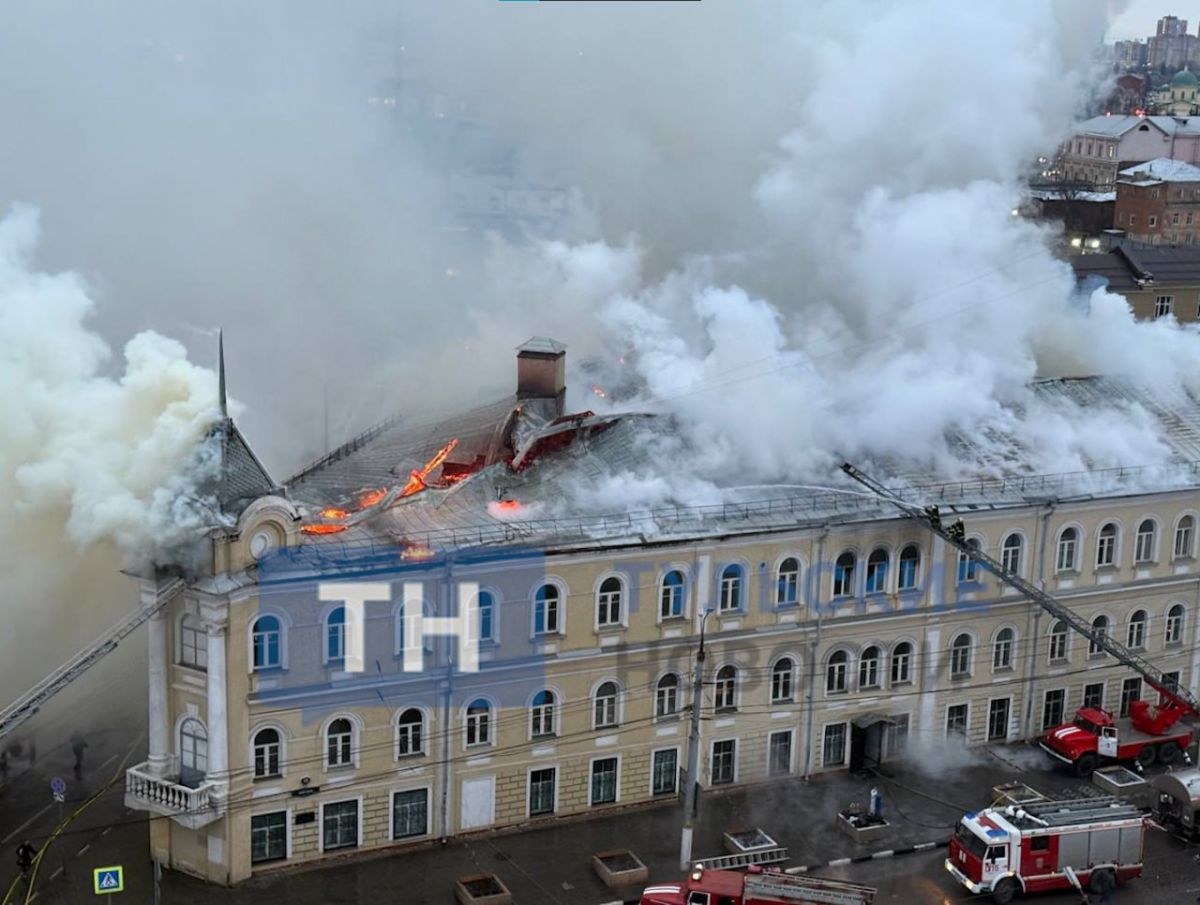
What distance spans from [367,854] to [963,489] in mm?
14611

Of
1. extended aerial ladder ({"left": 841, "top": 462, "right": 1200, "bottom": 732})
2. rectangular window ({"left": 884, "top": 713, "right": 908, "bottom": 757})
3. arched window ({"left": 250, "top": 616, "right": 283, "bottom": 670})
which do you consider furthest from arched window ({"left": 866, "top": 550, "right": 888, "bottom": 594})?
arched window ({"left": 250, "top": 616, "right": 283, "bottom": 670})

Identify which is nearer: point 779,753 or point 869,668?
point 779,753

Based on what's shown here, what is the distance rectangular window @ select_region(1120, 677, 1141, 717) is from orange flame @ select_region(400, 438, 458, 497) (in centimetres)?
1619

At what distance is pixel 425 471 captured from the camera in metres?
36.0

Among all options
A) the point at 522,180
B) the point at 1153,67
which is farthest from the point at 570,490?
the point at 1153,67

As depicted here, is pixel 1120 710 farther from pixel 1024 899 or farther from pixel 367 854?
pixel 367 854

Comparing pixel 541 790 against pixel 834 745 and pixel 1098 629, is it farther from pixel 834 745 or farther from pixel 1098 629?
pixel 1098 629

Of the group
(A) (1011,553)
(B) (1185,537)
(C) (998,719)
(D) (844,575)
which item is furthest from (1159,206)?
(D) (844,575)

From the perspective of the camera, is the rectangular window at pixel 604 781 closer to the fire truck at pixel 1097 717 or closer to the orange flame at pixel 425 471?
the orange flame at pixel 425 471

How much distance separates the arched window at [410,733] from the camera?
30828mm

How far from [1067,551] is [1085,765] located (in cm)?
466

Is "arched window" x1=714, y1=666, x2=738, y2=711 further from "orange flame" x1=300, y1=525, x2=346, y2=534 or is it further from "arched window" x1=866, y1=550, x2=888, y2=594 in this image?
"orange flame" x1=300, y1=525, x2=346, y2=534

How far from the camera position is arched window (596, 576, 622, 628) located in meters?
32.0

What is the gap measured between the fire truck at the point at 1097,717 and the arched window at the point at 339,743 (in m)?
11.5
